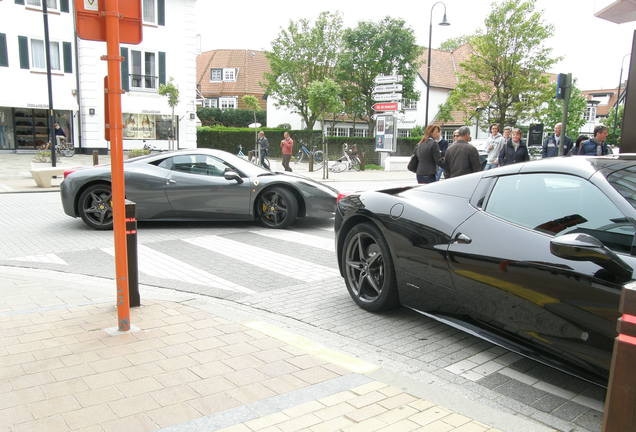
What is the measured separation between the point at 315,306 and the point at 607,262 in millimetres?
2878

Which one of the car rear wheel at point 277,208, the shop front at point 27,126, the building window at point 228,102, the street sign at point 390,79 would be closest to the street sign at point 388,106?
the street sign at point 390,79

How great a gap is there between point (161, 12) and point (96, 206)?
83.3 ft

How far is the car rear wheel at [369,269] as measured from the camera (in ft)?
14.4

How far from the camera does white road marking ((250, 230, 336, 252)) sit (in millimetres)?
7570

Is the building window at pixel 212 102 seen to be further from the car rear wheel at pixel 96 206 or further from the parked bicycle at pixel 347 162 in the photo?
the car rear wheel at pixel 96 206

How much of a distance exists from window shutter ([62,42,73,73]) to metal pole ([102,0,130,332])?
28.4 m

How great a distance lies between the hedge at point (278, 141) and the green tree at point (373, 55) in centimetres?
537

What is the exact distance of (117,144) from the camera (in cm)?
370

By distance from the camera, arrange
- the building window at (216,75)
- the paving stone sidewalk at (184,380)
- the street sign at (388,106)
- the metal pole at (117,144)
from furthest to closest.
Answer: the building window at (216,75) < the street sign at (388,106) < the metal pole at (117,144) < the paving stone sidewalk at (184,380)

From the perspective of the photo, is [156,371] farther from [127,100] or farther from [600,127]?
[127,100]

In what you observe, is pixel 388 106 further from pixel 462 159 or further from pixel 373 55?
pixel 462 159

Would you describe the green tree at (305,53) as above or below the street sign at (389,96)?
above

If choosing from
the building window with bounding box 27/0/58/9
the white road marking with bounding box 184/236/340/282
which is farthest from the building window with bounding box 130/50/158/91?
A: the white road marking with bounding box 184/236/340/282

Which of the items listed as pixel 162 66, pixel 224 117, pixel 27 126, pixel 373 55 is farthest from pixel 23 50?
pixel 373 55
